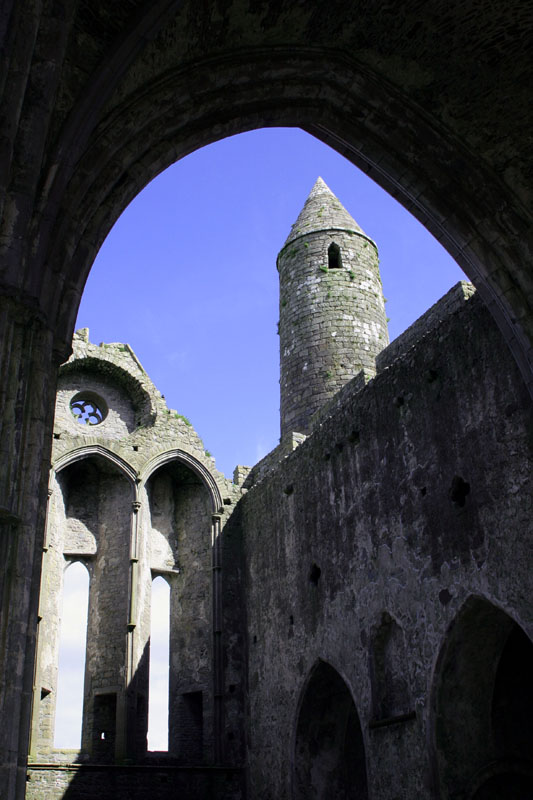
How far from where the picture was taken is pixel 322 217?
16.9 metres

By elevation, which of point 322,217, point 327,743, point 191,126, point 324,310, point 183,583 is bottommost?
point 327,743

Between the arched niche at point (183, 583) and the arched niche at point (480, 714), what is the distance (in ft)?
18.2

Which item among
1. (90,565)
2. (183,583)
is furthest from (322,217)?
(90,565)

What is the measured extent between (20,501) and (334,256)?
1290cm

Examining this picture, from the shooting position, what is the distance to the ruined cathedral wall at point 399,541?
794cm

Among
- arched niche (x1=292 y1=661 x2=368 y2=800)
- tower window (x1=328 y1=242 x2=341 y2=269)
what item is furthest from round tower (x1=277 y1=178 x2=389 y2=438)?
arched niche (x1=292 y1=661 x2=368 y2=800)

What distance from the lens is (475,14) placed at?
253 inches

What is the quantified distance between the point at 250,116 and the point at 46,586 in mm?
8592

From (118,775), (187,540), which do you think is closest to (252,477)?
(187,540)

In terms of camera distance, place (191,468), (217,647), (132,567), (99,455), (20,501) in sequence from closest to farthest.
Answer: (20,501)
(217,647)
(132,567)
(99,455)
(191,468)

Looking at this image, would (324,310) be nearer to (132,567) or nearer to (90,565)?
(132,567)

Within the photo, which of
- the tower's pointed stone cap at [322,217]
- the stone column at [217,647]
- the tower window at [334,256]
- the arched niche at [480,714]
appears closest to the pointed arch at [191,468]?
the stone column at [217,647]

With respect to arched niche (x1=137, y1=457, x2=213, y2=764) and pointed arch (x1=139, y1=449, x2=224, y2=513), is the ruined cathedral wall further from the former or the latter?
pointed arch (x1=139, y1=449, x2=224, y2=513)

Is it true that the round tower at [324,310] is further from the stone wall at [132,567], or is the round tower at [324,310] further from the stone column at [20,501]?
the stone column at [20,501]
